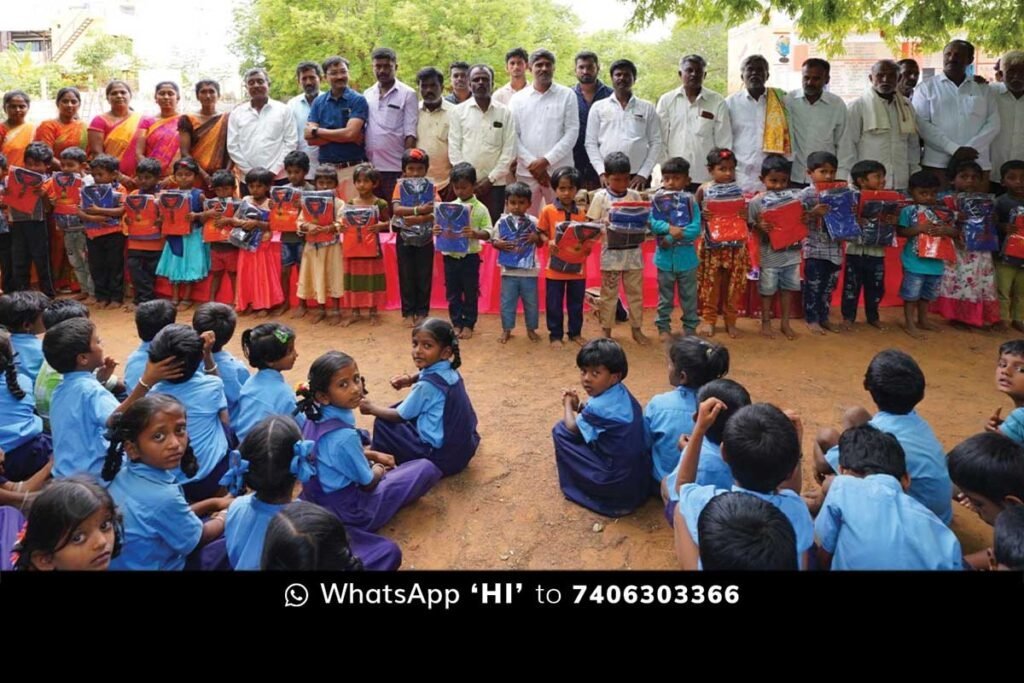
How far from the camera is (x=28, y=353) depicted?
4.08m

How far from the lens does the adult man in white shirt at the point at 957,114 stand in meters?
6.84

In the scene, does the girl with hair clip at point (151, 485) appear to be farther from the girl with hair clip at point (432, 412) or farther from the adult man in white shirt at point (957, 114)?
the adult man in white shirt at point (957, 114)

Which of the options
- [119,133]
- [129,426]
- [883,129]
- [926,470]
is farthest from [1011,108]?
[119,133]

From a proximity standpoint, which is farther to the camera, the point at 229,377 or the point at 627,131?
the point at 627,131

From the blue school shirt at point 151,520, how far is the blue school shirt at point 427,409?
49.7 inches

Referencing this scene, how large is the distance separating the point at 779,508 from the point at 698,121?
526cm

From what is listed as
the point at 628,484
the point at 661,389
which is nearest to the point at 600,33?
the point at 661,389

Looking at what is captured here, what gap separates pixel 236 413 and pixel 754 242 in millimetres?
4703

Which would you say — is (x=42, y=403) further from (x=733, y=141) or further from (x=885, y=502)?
(x=733, y=141)

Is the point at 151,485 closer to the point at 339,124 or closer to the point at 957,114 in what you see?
the point at 339,124

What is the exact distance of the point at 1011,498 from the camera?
273 centimetres

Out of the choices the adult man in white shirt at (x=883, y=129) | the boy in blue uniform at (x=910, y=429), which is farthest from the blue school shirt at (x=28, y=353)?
the adult man in white shirt at (x=883, y=129)

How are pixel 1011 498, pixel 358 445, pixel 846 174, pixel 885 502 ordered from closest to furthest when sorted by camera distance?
pixel 885 502 → pixel 1011 498 → pixel 358 445 → pixel 846 174

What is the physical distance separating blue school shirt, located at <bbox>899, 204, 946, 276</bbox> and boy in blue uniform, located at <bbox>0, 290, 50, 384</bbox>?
6.51 m
